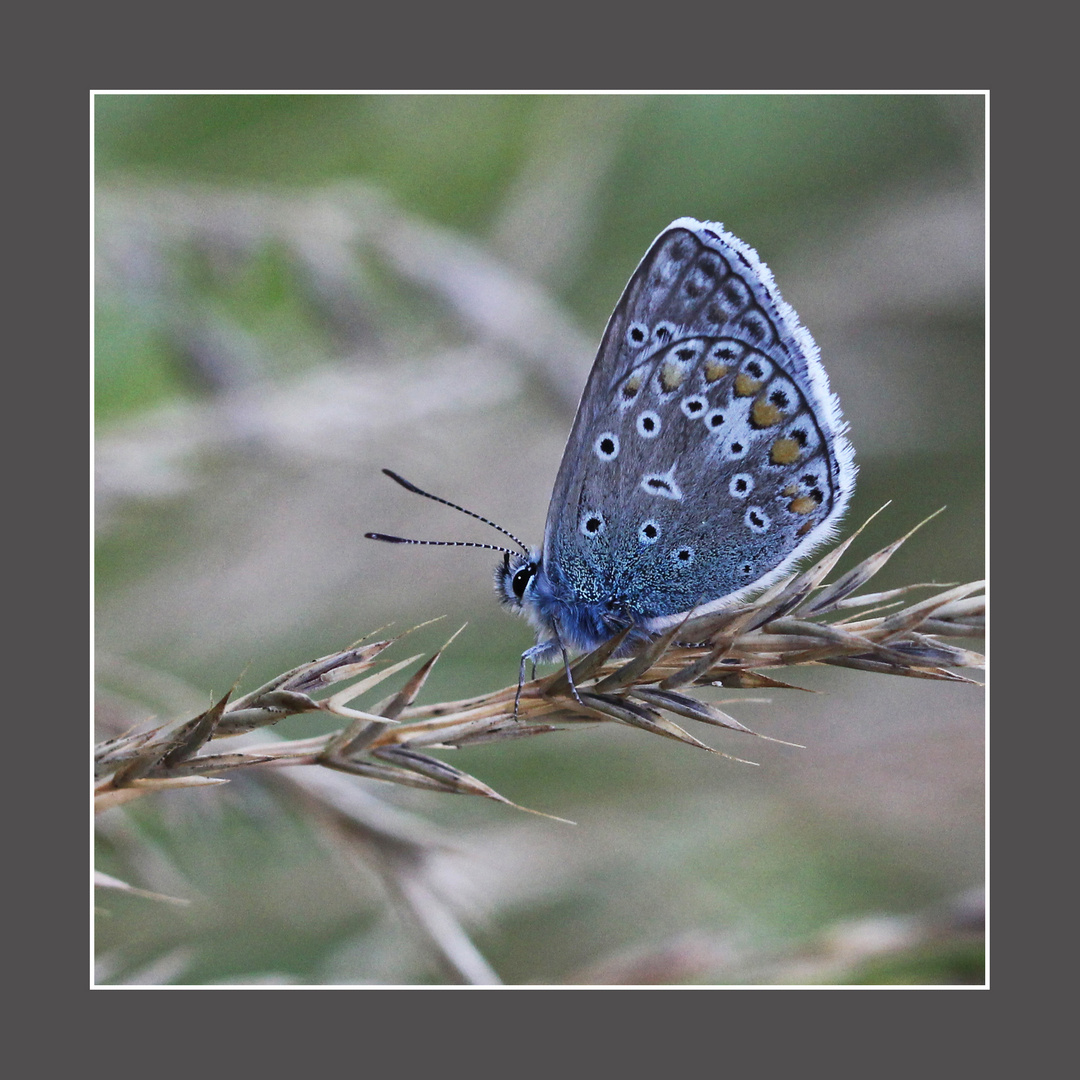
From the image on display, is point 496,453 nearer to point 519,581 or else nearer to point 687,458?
point 519,581

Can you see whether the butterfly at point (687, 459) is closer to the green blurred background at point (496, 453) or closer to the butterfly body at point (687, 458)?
the butterfly body at point (687, 458)

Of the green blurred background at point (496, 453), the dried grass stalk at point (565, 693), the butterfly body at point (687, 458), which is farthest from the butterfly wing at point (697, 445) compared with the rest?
the green blurred background at point (496, 453)

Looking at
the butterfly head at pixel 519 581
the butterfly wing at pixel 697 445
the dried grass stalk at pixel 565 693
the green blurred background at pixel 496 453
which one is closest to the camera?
the dried grass stalk at pixel 565 693

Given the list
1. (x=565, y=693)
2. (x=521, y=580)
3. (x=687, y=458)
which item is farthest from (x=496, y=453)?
Answer: (x=565, y=693)

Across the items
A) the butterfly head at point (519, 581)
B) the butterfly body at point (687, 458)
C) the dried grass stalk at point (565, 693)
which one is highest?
the butterfly body at point (687, 458)

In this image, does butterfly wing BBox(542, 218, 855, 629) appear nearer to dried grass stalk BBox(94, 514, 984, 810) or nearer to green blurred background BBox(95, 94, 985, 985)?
dried grass stalk BBox(94, 514, 984, 810)

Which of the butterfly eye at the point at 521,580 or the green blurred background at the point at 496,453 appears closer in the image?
the butterfly eye at the point at 521,580

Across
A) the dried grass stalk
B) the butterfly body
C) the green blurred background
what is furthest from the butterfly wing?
the green blurred background

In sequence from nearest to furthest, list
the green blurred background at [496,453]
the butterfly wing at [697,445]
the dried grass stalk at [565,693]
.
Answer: the dried grass stalk at [565,693]
the butterfly wing at [697,445]
the green blurred background at [496,453]

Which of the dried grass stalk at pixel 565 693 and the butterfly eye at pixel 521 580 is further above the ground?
the butterfly eye at pixel 521 580
